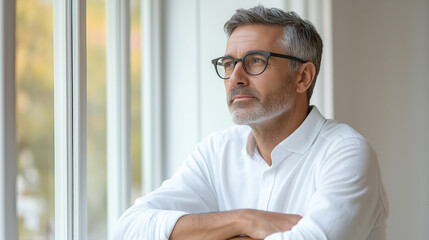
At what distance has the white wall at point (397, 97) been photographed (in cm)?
269

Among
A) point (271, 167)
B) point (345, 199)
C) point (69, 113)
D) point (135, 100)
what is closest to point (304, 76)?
point (271, 167)

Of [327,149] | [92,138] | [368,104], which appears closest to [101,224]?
[92,138]

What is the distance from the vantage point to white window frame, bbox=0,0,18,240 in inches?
62.5

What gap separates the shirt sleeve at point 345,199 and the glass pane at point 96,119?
1.01 metres

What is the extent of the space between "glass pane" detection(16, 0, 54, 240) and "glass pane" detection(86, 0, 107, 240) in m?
0.27

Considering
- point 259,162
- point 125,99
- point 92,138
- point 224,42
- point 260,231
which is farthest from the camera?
point 224,42

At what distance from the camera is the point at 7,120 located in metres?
1.61

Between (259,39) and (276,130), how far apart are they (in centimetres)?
34

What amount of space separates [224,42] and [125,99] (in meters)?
0.57

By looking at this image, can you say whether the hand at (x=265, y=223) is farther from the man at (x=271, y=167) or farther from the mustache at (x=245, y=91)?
the mustache at (x=245, y=91)

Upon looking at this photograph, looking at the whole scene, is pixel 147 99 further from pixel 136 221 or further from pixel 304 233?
pixel 304 233

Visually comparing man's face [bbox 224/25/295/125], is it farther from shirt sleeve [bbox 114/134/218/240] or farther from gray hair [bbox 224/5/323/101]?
shirt sleeve [bbox 114/134/218/240]

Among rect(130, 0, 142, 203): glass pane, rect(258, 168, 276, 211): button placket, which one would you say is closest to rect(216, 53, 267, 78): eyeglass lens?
rect(258, 168, 276, 211): button placket

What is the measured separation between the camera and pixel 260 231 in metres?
1.58
